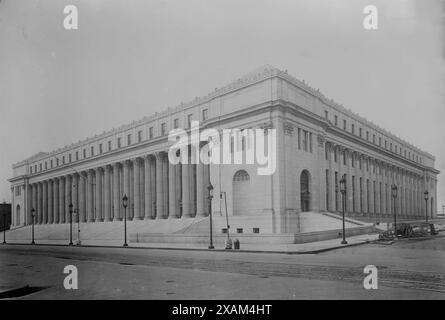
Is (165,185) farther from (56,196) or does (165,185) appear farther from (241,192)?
(56,196)

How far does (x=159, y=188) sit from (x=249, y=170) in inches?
806

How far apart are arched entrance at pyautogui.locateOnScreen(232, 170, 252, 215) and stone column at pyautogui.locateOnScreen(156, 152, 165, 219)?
17660mm

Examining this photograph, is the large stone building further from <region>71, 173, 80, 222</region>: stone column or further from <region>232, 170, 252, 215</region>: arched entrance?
<region>71, 173, 80, 222</region>: stone column

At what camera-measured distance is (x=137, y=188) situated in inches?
2788

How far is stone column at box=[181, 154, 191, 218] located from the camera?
60000 mm

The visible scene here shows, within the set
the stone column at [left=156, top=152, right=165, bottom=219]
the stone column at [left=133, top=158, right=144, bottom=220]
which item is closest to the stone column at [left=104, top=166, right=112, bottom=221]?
the stone column at [left=133, top=158, right=144, bottom=220]

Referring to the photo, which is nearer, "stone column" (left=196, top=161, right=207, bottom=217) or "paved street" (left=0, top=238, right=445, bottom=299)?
"paved street" (left=0, top=238, right=445, bottom=299)

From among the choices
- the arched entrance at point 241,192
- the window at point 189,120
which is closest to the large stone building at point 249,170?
the arched entrance at point 241,192

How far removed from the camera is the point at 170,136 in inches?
2457

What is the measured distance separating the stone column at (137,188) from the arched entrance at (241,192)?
2388 centimetres

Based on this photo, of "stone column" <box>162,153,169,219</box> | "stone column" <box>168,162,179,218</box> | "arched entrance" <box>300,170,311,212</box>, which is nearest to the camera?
"arched entrance" <box>300,170,311,212</box>

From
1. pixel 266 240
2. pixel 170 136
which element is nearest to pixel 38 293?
pixel 266 240

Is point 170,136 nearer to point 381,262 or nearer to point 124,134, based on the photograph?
point 124,134

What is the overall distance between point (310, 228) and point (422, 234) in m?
10.9
